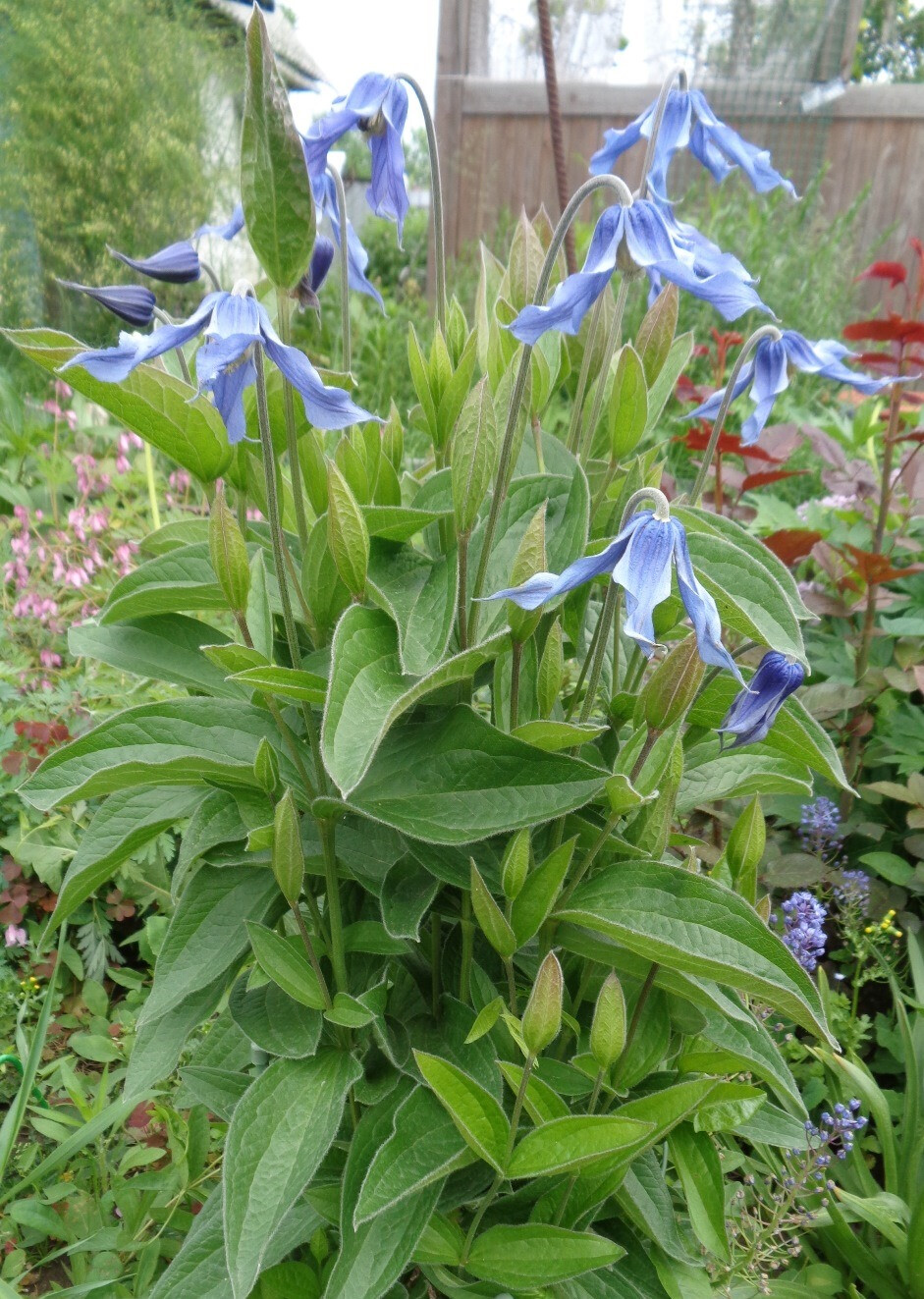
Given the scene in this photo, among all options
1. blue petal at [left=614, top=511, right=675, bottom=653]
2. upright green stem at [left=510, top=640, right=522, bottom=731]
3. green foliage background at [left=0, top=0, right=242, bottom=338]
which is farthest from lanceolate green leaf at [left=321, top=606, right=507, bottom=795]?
green foliage background at [left=0, top=0, right=242, bottom=338]

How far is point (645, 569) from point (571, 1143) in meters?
0.44

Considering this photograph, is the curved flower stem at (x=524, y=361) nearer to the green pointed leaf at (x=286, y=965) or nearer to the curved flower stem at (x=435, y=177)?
the curved flower stem at (x=435, y=177)

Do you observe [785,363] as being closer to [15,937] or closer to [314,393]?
[314,393]

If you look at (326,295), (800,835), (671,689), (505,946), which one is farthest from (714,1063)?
(326,295)

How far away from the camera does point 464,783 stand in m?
0.80

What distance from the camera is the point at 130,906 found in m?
1.67

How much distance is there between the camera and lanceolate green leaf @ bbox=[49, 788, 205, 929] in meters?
0.88

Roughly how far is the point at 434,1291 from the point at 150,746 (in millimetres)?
680

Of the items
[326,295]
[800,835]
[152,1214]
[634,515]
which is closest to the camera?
[634,515]

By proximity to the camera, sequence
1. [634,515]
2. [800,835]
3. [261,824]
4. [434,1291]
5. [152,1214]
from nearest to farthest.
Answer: [634,515] < [261,824] < [434,1291] < [152,1214] < [800,835]

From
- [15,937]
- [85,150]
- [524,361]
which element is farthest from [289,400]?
[85,150]

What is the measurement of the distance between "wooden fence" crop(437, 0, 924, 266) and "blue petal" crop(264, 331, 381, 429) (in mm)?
4777

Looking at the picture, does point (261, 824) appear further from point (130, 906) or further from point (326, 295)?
point (326, 295)

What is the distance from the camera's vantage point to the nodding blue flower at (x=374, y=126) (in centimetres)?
88
